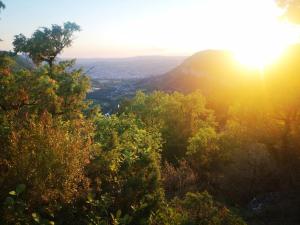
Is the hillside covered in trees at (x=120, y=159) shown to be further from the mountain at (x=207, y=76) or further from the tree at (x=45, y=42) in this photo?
the mountain at (x=207, y=76)

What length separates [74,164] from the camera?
536 inches

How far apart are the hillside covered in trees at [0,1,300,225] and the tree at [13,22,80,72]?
8 centimetres

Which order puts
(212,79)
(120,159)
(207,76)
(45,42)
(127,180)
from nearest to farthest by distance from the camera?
(127,180) → (120,159) → (45,42) → (212,79) → (207,76)

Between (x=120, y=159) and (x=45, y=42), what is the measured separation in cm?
1720

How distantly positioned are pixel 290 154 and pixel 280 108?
321cm

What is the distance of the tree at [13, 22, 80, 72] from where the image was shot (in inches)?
1302

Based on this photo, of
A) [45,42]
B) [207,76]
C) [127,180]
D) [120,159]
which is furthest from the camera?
[207,76]

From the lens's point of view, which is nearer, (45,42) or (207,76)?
(45,42)

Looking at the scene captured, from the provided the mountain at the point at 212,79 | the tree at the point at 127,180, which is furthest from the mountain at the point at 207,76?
the tree at the point at 127,180

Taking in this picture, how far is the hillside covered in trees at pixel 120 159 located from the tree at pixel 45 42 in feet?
0.27

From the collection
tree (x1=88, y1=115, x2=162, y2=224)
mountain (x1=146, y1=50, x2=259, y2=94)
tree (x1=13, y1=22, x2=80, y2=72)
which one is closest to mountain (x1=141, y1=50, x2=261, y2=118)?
mountain (x1=146, y1=50, x2=259, y2=94)

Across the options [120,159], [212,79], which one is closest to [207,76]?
[212,79]

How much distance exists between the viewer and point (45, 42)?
108 ft

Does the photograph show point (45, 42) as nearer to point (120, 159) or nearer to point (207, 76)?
point (120, 159)
